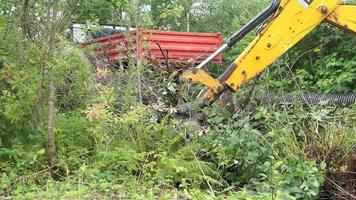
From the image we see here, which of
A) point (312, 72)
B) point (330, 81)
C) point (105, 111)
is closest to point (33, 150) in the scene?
point (105, 111)

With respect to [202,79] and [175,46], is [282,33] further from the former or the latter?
[175,46]

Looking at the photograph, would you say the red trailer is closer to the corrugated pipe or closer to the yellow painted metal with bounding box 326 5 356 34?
the corrugated pipe

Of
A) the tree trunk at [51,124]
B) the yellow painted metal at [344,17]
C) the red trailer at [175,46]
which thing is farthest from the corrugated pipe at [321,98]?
the tree trunk at [51,124]

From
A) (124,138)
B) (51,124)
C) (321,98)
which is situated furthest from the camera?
(321,98)

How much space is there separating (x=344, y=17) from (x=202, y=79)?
1.79 m

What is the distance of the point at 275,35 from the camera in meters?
6.68

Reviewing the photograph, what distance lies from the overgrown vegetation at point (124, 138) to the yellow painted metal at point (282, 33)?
2.29ft

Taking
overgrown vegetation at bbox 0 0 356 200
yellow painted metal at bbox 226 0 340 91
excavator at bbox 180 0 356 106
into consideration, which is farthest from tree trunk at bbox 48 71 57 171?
yellow painted metal at bbox 226 0 340 91

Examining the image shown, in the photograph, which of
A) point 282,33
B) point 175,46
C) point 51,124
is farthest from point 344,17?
point 175,46

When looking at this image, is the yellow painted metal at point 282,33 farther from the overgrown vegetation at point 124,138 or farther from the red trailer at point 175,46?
the red trailer at point 175,46

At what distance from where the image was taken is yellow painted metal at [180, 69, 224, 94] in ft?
22.0

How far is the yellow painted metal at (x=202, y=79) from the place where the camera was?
6.70m

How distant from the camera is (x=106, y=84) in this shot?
6.34 metres

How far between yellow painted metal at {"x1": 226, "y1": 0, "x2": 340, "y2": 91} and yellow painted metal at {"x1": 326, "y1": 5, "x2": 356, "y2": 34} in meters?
0.07
